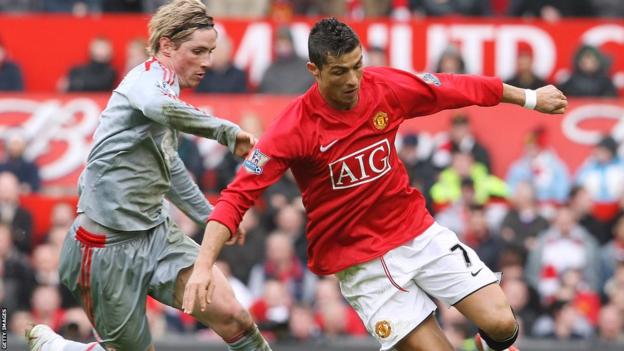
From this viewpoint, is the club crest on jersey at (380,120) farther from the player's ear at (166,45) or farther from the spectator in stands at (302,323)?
the spectator in stands at (302,323)

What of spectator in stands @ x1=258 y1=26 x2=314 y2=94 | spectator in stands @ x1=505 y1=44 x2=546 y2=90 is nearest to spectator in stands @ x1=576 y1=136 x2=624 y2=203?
spectator in stands @ x1=505 y1=44 x2=546 y2=90

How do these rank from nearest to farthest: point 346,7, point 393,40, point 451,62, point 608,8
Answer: point 451,62, point 393,40, point 346,7, point 608,8

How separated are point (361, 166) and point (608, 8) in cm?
1017

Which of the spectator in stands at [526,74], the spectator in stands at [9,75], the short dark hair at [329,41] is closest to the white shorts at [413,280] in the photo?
the short dark hair at [329,41]

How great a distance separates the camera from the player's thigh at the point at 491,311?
283 inches

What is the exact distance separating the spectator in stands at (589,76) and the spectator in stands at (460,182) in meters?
1.73

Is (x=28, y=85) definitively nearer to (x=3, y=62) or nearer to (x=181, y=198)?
(x=3, y=62)

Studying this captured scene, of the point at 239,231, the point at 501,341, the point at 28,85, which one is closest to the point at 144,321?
the point at 239,231

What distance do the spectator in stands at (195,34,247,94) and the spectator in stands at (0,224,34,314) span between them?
3.28 m

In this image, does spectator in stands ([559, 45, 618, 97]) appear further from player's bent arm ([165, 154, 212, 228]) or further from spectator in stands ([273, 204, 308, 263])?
player's bent arm ([165, 154, 212, 228])

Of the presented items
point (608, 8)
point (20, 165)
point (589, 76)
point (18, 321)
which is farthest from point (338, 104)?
point (608, 8)

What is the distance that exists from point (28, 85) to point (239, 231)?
8683 mm

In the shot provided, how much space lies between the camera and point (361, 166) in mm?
7184

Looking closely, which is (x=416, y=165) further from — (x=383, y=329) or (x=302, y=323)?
(x=383, y=329)
